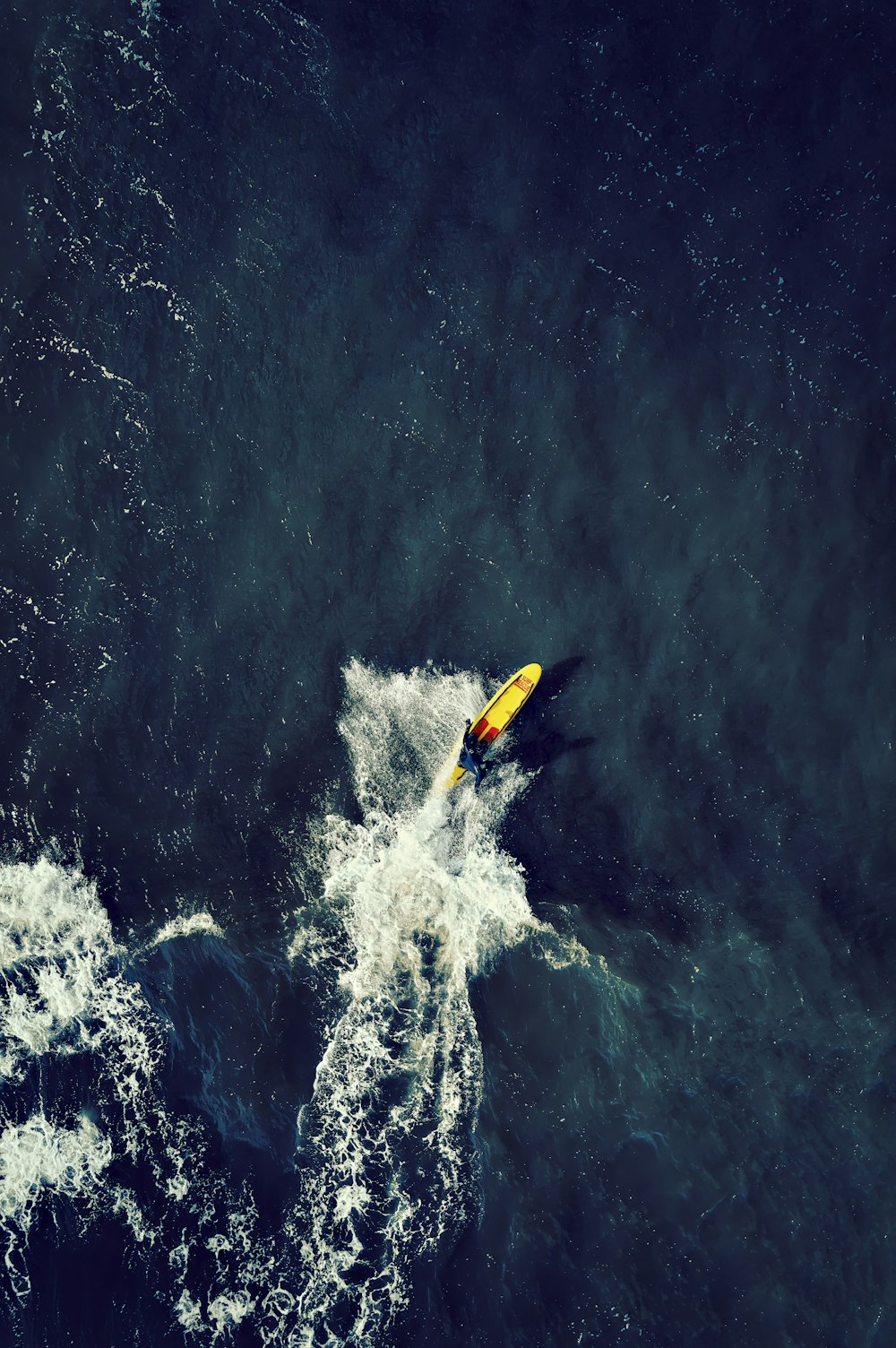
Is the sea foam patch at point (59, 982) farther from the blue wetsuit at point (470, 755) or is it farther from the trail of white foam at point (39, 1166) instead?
the blue wetsuit at point (470, 755)

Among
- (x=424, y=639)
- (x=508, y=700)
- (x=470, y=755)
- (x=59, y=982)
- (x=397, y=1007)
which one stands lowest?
(x=397, y=1007)

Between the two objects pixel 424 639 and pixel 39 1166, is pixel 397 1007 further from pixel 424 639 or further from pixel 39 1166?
pixel 39 1166

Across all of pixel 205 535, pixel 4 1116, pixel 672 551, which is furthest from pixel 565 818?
pixel 4 1116

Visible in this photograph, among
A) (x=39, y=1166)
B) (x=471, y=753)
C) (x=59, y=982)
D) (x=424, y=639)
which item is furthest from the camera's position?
(x=59, y=982)

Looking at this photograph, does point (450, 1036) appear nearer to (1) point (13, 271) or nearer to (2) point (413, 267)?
(2) point (413, 267)

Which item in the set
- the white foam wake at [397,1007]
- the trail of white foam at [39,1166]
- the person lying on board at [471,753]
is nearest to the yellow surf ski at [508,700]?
the person lying on board at [471,753]

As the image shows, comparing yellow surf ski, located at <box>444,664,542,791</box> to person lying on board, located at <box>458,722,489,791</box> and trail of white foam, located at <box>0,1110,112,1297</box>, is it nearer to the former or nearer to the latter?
person lying on board, located at <box>458,722,489,791</box>

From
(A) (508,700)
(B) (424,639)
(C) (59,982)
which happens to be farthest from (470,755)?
(C) (59,982)
